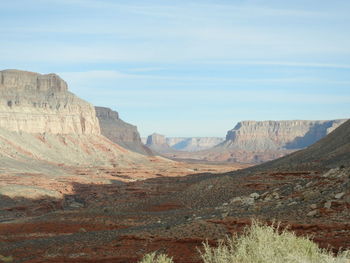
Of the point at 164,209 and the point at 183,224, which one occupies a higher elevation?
the point at 183,224

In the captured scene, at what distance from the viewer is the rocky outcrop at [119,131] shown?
167m

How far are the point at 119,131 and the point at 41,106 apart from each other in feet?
150

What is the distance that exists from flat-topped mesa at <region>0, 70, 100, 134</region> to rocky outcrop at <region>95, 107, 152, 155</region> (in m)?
21.6

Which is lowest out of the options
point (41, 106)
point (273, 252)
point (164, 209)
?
point (164, 209)

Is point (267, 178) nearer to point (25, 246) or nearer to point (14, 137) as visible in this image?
A: point (25, 246)

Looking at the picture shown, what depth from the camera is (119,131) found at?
171m

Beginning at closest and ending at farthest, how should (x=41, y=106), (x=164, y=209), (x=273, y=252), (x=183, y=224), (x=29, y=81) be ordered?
(x=273, y=252)
(x=183, y=224)
(x=164, y=209)
(x=41, y=106)
(x=29, y=81)

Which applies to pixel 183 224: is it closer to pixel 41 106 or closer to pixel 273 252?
pixel 273 252

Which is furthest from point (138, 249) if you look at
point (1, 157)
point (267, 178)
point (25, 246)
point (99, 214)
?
point (1, 157)

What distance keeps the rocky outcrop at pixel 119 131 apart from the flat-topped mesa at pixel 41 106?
21630 mm

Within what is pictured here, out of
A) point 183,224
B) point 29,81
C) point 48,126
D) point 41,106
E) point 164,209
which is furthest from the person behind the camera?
point 29,81

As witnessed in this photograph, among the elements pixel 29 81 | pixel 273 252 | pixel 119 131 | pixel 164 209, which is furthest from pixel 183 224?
pixel 119 131

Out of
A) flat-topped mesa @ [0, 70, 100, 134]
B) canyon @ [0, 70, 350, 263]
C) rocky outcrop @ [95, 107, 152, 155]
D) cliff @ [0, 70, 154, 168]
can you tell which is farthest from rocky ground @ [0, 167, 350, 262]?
rocky outcrop @ [95, 107, 152, 155]

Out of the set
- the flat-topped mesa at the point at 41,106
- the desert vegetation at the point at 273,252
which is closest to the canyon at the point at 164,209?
the desert vegetation at the point at 273,252
